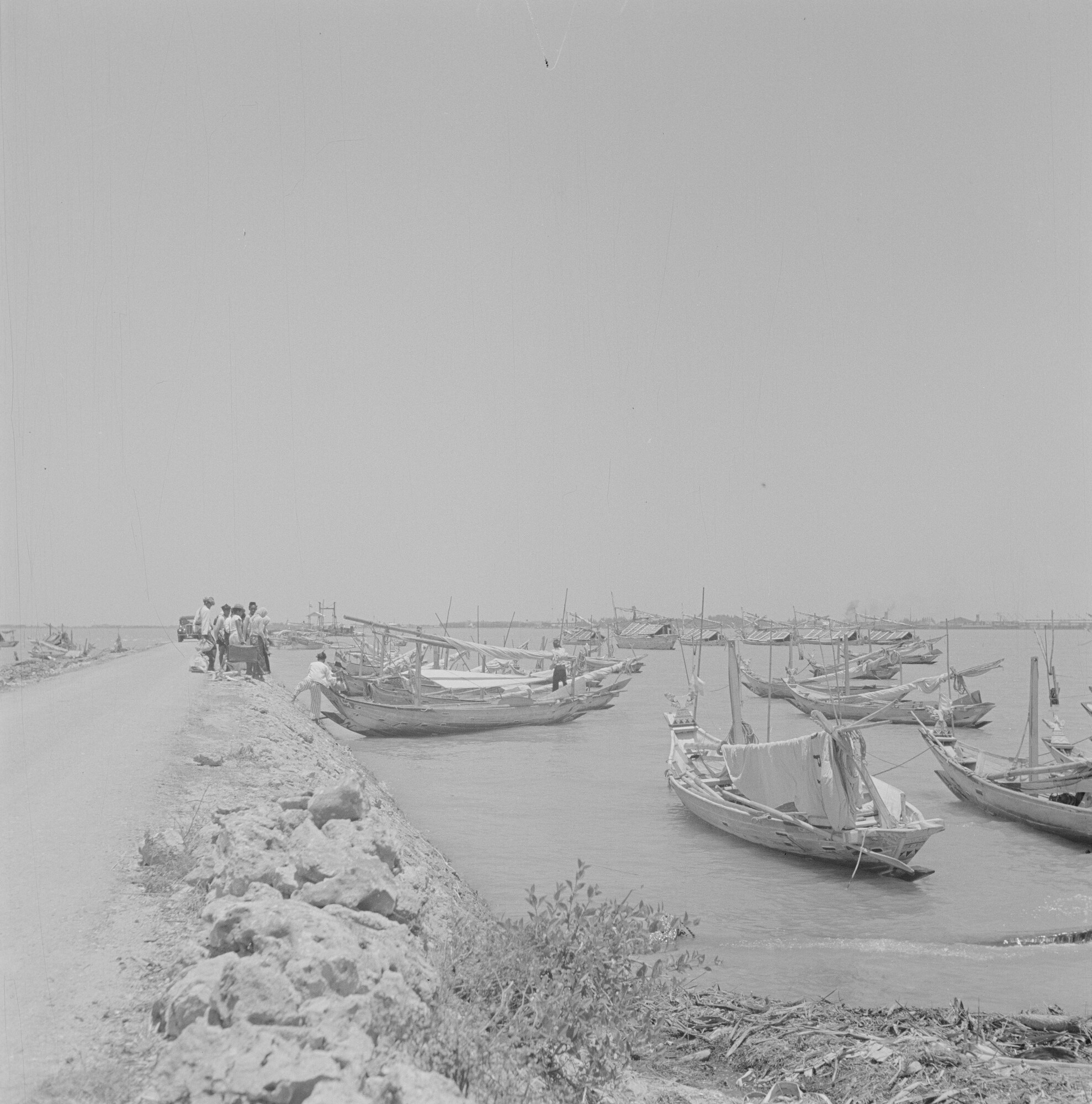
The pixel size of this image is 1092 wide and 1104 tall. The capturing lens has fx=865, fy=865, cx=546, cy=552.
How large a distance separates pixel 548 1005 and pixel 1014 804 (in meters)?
14.1

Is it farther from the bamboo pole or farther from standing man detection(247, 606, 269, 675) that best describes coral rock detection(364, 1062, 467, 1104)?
standing man detection(247, 606, 269, 675)

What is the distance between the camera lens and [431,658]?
58.2 metres

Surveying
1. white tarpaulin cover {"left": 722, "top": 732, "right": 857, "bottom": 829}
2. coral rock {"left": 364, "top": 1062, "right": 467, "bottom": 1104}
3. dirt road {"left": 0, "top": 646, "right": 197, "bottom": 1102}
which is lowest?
white tarpaulin cover {"left": 722, "top": 732, "right": 857, "bottom": 829}

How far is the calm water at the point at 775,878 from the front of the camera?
929 cm

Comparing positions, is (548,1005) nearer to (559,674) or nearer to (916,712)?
(559,674)

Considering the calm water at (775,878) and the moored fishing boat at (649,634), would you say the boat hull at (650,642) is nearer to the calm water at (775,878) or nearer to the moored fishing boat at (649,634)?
the moored fishing boat at (649,634)

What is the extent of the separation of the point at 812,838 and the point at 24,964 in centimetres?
1111

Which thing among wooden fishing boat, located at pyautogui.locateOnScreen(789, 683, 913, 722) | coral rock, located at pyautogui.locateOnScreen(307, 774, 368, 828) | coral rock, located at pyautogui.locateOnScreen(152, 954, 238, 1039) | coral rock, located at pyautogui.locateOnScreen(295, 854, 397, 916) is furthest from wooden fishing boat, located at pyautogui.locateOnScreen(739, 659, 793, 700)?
coral rock, located at pyautogui.locateOnScreen(152, 954, 238, 1039)

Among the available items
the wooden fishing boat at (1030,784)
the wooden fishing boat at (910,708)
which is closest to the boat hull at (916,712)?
the wooden fishing boat at (910,708)

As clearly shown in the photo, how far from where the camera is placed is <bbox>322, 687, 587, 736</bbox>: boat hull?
2775cm

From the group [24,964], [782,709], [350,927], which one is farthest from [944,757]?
[782,709]

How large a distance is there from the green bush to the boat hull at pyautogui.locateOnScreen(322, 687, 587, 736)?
792 inches

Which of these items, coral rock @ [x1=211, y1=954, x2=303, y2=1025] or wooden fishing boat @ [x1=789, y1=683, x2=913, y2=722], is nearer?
coral rock @ [x1=211, y1=954, x2=303, y2=1025]

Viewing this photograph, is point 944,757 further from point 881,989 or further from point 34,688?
point 34,688
